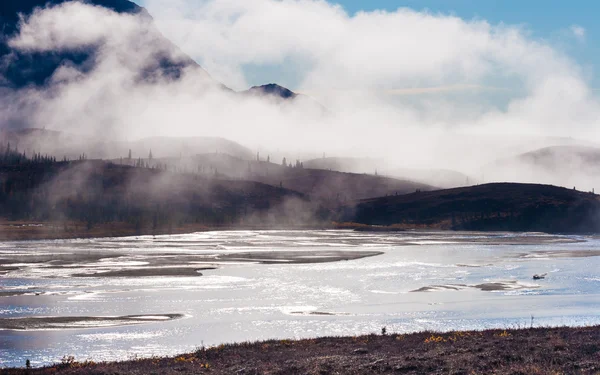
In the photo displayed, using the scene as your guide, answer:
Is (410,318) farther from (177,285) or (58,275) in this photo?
(58,275)

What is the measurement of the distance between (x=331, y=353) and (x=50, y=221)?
591ft

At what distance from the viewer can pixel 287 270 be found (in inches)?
2844

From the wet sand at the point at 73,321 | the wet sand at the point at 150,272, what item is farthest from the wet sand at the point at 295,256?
the wet sand at the point at 73,321

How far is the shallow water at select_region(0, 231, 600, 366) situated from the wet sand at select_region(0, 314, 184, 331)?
0.59 m

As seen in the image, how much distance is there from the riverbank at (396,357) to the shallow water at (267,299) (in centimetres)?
469

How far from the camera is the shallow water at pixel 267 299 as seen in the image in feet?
119

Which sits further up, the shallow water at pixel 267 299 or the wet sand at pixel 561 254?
the wet sand at pixel 561 254

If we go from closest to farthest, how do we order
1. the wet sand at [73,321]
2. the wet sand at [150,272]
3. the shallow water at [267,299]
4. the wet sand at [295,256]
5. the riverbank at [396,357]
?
the riverbank at [396,357] → the shallow water at [267,299] → the wet sand at [73,321] → the wet sand at [150,272] → the wet sand at [295,256]

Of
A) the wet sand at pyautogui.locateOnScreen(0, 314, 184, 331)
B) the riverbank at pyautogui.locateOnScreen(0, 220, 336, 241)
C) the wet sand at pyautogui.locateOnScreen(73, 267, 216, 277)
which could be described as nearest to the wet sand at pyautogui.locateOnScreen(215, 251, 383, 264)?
the wet sand at pyautogui.locateOnScreen(73, 267, 216, 277)

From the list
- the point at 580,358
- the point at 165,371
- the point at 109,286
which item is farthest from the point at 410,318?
the point at 109,286

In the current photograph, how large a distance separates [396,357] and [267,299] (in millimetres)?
25408

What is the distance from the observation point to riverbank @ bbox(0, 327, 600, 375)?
76.6ft

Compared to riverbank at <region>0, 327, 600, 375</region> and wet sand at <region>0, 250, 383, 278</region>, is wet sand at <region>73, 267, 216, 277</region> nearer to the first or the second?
wet sand at <region>0, 250, 383, 278</region>

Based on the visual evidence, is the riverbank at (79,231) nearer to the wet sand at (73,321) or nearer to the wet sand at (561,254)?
the wet sand at (561,254)
